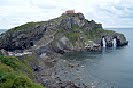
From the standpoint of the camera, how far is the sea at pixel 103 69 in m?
106

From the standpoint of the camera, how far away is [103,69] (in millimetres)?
131500

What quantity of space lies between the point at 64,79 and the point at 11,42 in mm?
94519

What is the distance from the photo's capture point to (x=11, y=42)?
646ft

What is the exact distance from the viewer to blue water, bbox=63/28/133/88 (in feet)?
350

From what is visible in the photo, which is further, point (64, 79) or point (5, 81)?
point (64, 79)

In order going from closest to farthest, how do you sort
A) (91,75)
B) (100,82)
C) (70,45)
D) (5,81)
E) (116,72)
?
(5,81)
(100,82)
(91,75)
(116,72)
(70,45)

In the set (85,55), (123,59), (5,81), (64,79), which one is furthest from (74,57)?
(5,81)

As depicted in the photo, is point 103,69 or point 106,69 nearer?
point 103,69

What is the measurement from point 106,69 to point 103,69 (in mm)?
1409

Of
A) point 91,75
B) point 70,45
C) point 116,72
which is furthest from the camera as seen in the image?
point 70,45

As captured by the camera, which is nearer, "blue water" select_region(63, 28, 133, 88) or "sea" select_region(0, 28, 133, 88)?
"sea" select_region(0, 28, 133, 88)

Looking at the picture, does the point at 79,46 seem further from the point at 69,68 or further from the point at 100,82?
the point at 100,82

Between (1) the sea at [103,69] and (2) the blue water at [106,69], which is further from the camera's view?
(2) the blue water at [106,69]

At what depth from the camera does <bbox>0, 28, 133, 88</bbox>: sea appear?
348 ft
